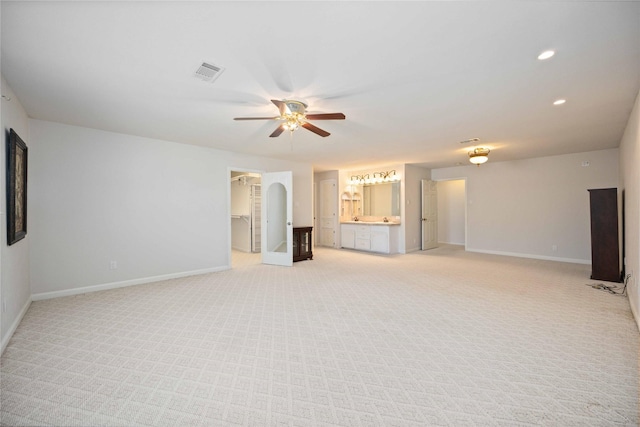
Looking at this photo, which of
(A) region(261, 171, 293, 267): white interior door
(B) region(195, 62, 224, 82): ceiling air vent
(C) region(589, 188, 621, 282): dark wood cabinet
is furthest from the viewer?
(A) region(261, 171, 293, 267): white interior door

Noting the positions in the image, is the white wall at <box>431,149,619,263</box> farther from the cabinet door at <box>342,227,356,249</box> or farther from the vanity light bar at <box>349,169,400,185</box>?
the cabinet door at <box>342,227,356,249</box>

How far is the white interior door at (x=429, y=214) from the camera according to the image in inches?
324

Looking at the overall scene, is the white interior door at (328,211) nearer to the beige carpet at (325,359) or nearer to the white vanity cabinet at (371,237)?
the white vanity cabinet at (371,237)

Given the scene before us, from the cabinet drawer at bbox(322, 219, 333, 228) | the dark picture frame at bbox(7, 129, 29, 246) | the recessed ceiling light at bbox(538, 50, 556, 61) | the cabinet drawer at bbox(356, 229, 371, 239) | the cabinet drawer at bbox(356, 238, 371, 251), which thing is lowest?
the cabinet drawer at bbox(356, 238, 371, 251)

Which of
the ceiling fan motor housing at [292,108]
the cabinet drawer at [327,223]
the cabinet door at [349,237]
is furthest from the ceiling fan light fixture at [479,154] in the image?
the cabinet drawer at [327,223]

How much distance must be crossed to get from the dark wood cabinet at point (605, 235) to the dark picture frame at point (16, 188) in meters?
8.06

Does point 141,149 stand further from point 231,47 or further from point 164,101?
point 231,47

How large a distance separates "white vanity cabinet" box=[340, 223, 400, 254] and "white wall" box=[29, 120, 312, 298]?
12.8 ft

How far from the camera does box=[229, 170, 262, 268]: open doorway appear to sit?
7820 mm

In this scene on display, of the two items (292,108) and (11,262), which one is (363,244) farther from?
(11,262)

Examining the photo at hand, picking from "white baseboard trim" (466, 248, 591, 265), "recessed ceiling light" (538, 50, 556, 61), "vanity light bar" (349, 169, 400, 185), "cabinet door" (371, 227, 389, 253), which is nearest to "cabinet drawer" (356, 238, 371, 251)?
"cabinet door" (371, 227, 389, 253)

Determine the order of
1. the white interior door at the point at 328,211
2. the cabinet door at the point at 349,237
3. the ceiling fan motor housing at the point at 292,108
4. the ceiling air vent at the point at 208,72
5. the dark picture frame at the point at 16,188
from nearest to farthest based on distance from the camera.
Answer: the ceiling air vent at the point at 208,72
the dark picture frame at the point at 16,188
the ceiling fan motor housing at the point at 292,108
the cabinet door at the point at 349,237
the white interior door at the point at 328,211

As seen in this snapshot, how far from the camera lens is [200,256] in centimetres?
539

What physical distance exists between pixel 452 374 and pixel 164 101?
3.90m
